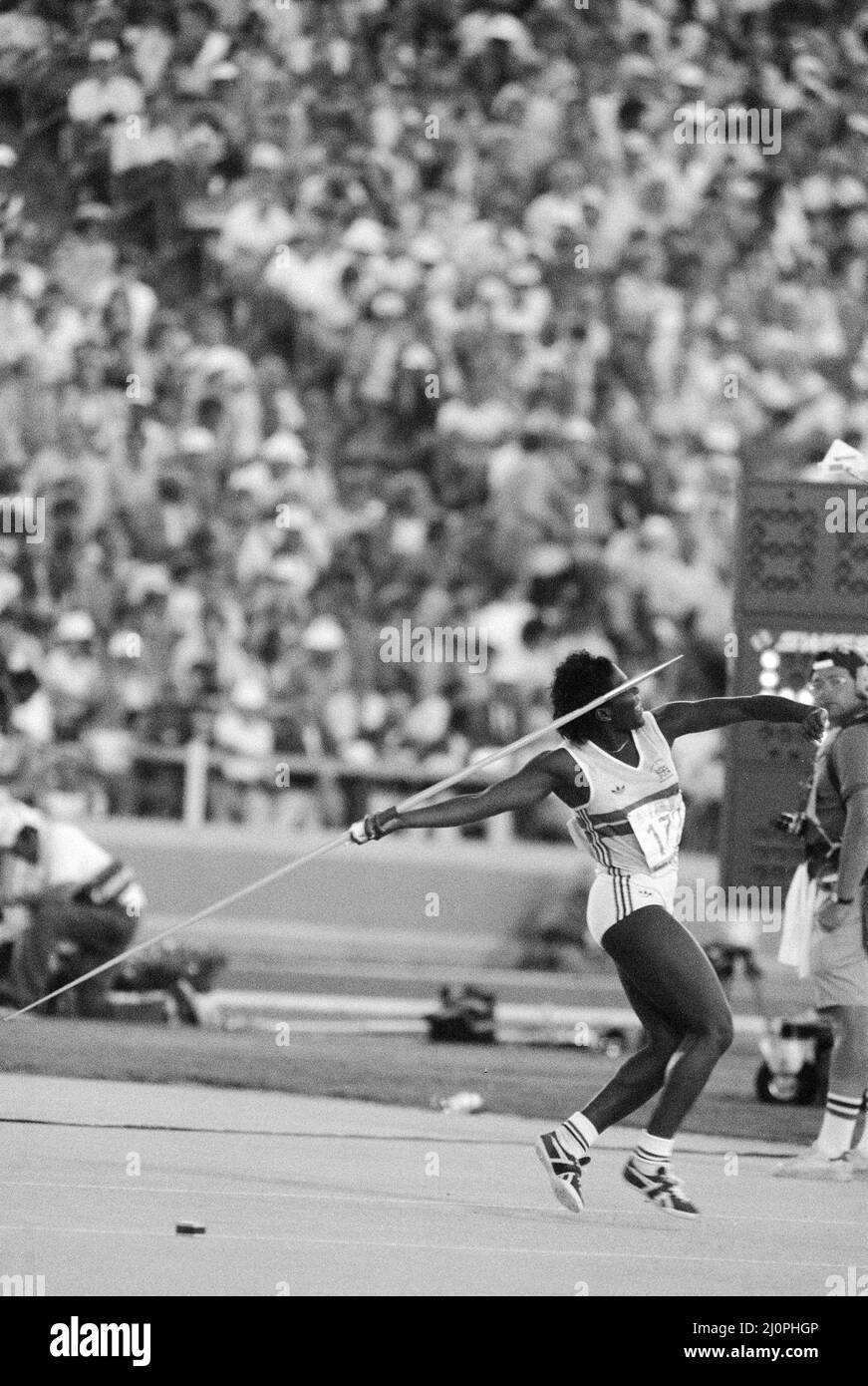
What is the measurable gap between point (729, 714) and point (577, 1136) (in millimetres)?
1354

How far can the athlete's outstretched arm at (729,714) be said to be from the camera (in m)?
7.86

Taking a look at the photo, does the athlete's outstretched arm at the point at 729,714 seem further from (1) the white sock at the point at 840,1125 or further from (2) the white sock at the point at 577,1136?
(1) the white sock at the point at 840,1125

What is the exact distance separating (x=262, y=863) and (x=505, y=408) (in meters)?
3.75

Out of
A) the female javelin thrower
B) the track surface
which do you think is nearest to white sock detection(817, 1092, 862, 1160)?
the track surface

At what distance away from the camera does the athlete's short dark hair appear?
7691 mm

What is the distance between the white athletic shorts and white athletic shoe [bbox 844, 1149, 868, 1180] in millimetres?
1737

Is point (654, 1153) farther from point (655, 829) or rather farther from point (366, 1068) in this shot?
point (366, 1068)

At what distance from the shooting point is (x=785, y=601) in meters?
10.5

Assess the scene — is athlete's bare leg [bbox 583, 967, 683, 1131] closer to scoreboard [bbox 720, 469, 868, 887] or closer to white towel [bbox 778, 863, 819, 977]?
white towel [bbox 778, 863, 819, 977]

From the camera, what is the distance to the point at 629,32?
18562 millimetres

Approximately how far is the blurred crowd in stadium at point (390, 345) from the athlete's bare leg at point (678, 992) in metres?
6.87

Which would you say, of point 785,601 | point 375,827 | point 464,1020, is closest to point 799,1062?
point 785,601

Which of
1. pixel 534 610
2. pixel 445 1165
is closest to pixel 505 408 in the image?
pixel 534 610

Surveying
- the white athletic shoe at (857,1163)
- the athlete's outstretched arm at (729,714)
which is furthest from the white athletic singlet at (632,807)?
the white athletic shoe at (857,1163)
